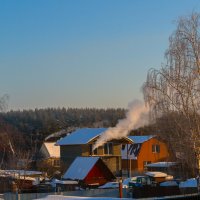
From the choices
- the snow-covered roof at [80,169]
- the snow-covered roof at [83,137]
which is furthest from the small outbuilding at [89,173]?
the snow-covered roof at [83,137]

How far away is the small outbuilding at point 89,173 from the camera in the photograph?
1476 inches

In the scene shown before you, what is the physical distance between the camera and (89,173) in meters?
37.6

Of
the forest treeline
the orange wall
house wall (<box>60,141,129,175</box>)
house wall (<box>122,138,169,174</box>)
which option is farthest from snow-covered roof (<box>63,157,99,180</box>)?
the forest treeline

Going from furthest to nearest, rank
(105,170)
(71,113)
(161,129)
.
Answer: (71,113), (105,170), (161,129)

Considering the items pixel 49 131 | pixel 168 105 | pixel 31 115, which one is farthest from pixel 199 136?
pixel 31 115

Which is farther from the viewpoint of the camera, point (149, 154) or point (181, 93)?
point (149, 154)

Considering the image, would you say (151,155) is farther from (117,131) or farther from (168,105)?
(168,105)

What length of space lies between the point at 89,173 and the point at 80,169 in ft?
4.10

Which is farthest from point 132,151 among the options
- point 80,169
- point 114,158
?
point 80,169

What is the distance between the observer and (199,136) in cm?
2319

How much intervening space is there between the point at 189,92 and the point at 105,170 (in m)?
18.0

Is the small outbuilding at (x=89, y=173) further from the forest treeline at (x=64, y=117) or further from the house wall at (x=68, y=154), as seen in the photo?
the forest treeline at (x=64, y=117)

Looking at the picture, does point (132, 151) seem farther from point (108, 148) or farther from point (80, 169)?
point (80, 169)

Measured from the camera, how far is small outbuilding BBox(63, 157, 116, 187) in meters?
37.5
